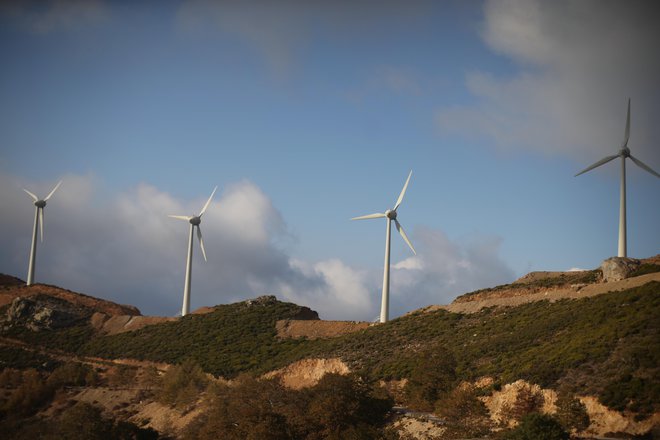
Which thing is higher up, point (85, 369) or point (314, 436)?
point (85, 369)

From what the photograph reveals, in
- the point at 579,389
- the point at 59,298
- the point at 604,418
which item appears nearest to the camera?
the point at 604,418

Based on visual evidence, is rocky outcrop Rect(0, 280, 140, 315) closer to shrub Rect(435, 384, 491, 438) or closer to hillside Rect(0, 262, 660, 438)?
hillside Rect(0, 262, 660, 438)

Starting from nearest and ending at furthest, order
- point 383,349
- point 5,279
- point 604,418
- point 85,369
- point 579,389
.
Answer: point 604,418 → point 579,389 → point 383,349 → point 85,369 → point 5,279

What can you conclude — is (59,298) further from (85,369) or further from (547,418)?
(547,418)

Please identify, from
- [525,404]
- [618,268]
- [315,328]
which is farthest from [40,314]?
[525,404]

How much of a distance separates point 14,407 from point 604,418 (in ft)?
223

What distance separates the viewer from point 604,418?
4519 cm

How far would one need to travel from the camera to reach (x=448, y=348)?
70.9m

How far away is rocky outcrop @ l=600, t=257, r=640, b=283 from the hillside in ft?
7.75

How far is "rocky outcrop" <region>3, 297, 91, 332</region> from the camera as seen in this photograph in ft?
388

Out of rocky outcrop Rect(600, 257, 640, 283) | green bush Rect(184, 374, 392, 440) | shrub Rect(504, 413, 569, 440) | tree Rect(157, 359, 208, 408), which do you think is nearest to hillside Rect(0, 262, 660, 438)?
tree Rect(157, 359, 208, 408)

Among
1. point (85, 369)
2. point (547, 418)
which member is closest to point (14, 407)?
point (85, 369)

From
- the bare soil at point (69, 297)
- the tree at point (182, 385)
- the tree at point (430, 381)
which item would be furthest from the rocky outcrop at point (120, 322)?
the tree at point (430, 381)

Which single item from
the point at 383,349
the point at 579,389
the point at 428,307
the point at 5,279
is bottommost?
the point at 579,389
